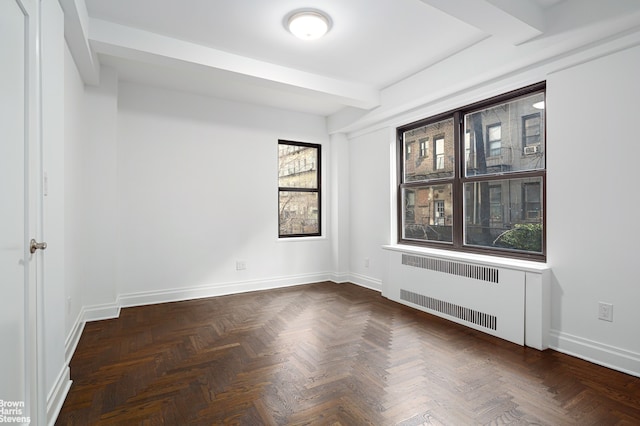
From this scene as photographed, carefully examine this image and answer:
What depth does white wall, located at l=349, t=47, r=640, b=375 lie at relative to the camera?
7.54ft

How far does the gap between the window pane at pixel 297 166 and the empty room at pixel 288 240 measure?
196 millimetres

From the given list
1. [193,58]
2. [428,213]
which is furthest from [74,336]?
[428,213]

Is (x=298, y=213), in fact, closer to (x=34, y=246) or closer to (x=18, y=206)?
(x=34, y=246)

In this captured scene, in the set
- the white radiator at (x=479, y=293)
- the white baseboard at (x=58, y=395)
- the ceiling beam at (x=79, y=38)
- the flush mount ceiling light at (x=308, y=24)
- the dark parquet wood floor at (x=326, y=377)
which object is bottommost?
the dark parquet wood floor at (x=326, y=377)

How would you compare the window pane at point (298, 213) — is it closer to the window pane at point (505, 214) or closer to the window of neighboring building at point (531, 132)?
the window pane at point (505, 214)

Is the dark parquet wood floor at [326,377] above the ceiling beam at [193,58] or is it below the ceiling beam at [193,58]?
below

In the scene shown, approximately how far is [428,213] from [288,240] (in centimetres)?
207

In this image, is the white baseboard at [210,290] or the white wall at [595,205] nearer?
the white wall at [595,205]

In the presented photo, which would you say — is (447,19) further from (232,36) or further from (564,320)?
(564,320)

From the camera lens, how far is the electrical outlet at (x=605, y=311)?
2.39 metres

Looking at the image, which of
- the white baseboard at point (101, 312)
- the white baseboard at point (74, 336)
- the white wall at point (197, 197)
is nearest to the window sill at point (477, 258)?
the white wall at point (197, 197)

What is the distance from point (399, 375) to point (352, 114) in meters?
3.52

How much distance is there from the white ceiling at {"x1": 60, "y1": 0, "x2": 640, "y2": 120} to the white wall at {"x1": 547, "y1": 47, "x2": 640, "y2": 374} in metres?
0.50

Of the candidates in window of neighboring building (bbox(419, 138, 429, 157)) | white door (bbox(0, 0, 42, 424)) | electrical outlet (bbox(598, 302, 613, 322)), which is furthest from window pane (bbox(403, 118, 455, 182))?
white door (bbox(0, 0, 42, 424))
